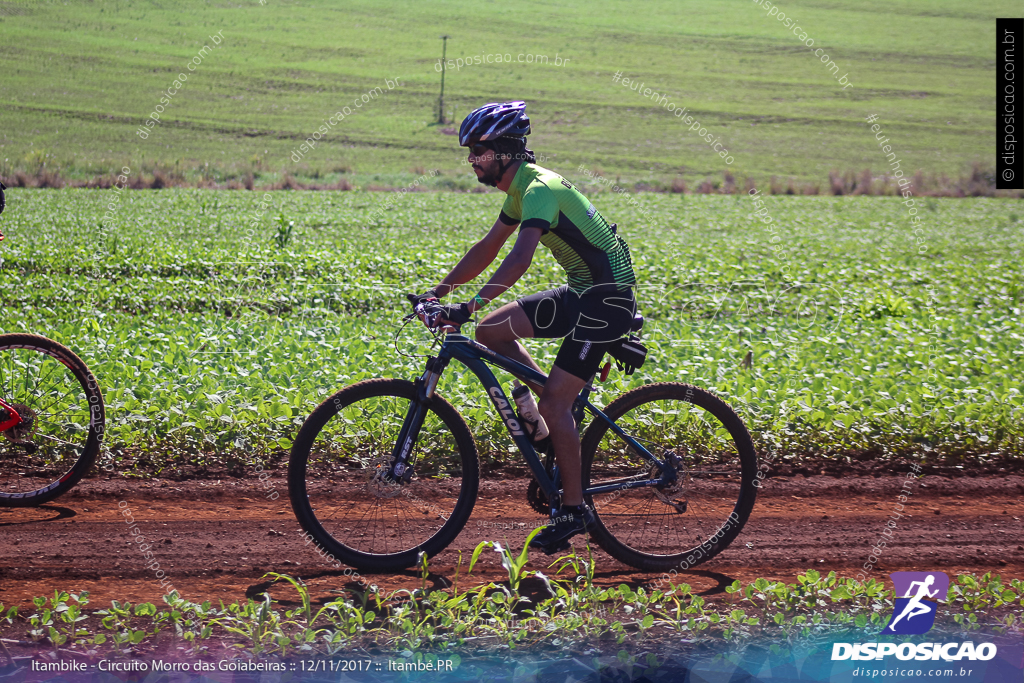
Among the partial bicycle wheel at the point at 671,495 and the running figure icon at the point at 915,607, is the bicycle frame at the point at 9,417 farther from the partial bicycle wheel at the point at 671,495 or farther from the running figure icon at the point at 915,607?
the running figure icon at the point at 915,607

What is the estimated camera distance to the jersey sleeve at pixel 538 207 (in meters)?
3.85

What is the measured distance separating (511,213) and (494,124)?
0.46 m

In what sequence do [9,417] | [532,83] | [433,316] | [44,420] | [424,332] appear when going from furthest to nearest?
[532,83]
[424,332]
[44,420]
[9,417]
[433,316]

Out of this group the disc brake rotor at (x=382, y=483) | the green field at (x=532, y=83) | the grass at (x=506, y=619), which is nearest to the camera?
the grass at (x=506, y=619)

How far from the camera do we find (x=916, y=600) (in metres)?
3.90

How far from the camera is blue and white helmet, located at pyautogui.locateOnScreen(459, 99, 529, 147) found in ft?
13.1

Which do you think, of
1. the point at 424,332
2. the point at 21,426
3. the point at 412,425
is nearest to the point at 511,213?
the point at 412,425

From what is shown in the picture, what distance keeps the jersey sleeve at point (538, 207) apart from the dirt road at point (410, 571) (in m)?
1.85

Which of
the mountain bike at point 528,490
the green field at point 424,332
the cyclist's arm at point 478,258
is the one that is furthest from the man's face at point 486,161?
the green field at point 424,332

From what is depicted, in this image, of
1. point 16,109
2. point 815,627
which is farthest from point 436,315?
point 16,109

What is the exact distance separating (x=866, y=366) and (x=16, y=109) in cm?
3977

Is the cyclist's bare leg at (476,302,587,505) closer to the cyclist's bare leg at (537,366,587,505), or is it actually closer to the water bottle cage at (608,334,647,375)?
the cyclist's bare leg at (537,366,587,505)

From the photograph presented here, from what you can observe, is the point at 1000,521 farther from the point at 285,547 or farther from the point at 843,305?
the point at 843,305

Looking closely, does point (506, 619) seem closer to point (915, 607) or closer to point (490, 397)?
point (490, 397)
